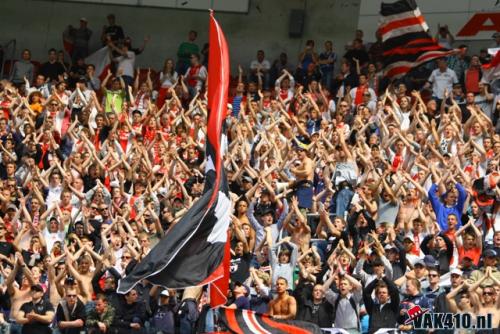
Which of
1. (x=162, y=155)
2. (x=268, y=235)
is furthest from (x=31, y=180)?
(x=268, y=235)

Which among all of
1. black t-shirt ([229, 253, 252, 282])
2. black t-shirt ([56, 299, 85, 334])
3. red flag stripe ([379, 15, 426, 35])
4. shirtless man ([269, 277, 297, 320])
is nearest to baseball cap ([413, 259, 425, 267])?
shirtless man ([269, 277, 297, 320])

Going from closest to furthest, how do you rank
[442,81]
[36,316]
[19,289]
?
[36,316] → [19,289] → [442,81]

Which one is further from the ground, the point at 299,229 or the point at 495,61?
the point at 495,61

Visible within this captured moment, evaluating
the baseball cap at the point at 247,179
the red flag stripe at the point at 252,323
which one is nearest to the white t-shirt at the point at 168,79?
the baseball cap at the point at 247,179

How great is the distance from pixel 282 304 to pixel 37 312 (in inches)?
125

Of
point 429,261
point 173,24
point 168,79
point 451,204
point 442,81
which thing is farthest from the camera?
point 173,24

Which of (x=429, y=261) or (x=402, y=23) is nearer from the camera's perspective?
(x=429, y=261)

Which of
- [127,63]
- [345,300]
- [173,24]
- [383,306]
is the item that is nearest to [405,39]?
[127,63]

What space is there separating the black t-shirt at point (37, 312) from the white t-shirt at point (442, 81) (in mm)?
10517

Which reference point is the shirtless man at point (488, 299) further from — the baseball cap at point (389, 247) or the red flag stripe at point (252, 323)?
the red flag stripe at point (252, 323)

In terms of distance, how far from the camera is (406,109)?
2895 cm

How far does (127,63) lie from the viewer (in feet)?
109

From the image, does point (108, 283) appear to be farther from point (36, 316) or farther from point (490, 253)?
point (490, 253)

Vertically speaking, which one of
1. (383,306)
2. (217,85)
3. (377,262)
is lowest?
(383,306)
